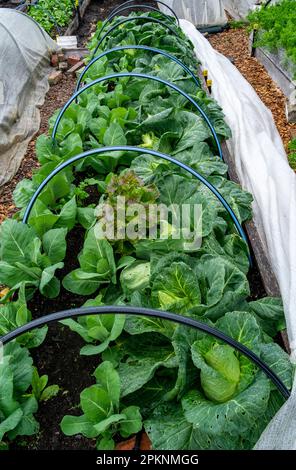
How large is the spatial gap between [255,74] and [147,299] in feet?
17.2

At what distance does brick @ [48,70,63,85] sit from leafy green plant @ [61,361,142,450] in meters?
5.10

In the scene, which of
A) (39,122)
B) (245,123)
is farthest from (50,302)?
(39,122)

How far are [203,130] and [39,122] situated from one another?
2804 mm

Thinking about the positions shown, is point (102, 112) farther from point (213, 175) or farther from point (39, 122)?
point (39, 122)

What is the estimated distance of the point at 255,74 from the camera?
19.9 feet

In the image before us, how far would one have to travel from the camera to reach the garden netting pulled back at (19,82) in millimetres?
4332

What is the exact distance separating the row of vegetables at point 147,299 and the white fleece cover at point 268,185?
3.3 inches

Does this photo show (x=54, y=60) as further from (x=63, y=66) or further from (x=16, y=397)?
(x=16, y=397)

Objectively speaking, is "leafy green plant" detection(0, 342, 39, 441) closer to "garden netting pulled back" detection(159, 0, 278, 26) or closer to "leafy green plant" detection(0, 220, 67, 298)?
"leafy green plant" detection(0, 220, 67, 298)

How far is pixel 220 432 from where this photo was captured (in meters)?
1.26

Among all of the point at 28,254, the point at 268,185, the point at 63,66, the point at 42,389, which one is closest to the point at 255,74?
the point at 63,66

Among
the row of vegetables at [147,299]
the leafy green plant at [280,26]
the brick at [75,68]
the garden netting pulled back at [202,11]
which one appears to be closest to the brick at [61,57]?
the brick at [75,68]

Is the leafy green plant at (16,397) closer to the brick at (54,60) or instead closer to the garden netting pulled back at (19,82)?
the garden netting pulled back at (19,82)

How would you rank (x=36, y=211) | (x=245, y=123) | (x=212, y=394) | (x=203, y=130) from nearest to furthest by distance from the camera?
(x=212, y=394) < (x=36, y=211) < (x=203, y=130) < (x=245, y=123)
